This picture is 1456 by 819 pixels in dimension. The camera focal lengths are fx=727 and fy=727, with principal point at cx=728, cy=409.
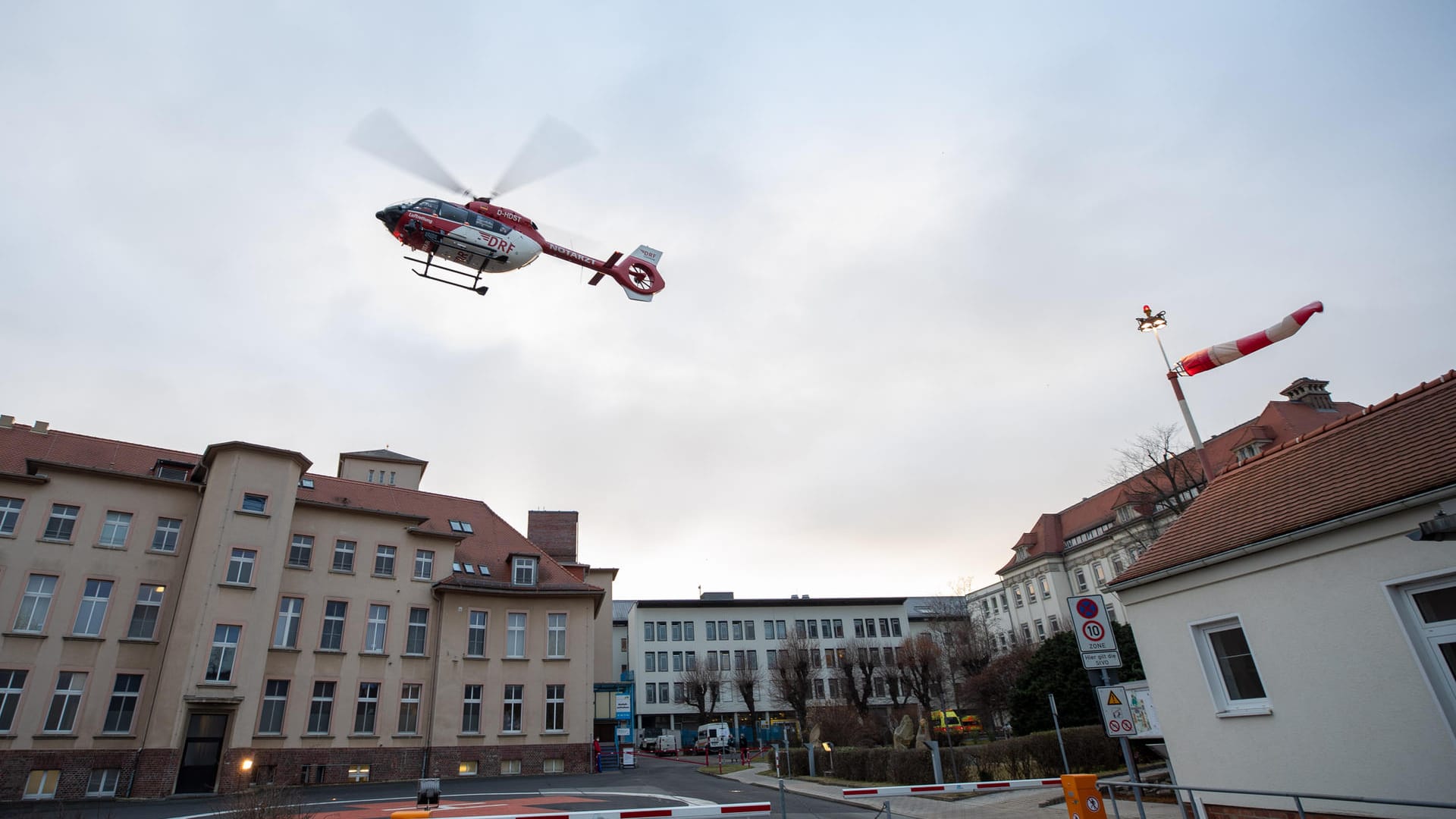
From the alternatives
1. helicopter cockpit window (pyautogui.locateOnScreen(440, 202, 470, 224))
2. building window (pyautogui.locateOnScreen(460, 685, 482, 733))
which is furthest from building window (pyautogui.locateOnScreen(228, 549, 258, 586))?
helicopter cockpit window (pyautogui.locateOnScreen(440, 202, 470, 224))

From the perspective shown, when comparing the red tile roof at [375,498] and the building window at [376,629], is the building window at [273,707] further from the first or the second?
the red tile roof at [375,498]

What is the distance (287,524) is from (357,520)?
10.8 feet

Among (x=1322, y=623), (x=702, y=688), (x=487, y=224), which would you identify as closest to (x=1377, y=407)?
(x=1322, y=623)

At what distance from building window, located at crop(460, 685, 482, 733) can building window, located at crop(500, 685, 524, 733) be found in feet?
3.39

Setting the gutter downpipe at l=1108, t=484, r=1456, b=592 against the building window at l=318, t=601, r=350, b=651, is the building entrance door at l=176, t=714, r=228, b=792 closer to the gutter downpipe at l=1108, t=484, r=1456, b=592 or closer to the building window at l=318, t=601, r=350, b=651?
the building window at l=318, t=601, r=350, b=651

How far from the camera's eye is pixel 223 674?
27.5 meters

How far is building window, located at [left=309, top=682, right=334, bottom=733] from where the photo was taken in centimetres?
2962

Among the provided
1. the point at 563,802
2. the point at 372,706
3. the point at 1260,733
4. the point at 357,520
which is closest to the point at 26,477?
the point at 357,520

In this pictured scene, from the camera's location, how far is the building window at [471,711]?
3241cm

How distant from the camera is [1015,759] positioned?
Result: 20.9 meters

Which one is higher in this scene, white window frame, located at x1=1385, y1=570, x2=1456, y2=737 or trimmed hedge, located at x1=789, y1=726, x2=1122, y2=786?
white window frame, located at x1=1385, y1=570, x2=1456, y2=737

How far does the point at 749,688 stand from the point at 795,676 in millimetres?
4641

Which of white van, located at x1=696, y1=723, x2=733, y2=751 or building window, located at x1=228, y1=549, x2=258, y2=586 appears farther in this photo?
white van, located at x1=696, y1=723, x2=733, y2=751

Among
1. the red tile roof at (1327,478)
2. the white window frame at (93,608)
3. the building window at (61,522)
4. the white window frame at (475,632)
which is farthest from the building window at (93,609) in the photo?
the red tile roof at (1327,478)
